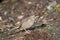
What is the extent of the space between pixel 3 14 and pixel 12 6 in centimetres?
Answer: 23

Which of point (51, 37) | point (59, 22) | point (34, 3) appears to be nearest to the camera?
point (51, 37)

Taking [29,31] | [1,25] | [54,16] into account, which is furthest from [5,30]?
[54,16]

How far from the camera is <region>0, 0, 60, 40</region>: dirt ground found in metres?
2.86

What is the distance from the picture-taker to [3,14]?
3.82 metres

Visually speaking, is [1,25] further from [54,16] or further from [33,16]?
[54,16]

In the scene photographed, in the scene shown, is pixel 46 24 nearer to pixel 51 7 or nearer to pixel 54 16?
pixel 54 16

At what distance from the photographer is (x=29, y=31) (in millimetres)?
2973

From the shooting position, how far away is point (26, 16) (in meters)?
3.61

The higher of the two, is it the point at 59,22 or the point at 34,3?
the point at 34,3

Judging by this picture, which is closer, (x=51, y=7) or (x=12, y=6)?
(x=51, y=7)

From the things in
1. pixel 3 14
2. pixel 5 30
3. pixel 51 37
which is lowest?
pixel 51 37

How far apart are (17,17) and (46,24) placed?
0.69m

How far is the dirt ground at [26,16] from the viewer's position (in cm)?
286

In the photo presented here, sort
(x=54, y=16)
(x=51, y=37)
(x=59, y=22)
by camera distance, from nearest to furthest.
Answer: (x=51, y=37) → (x=59, y=22) → (x=54, y=16)
